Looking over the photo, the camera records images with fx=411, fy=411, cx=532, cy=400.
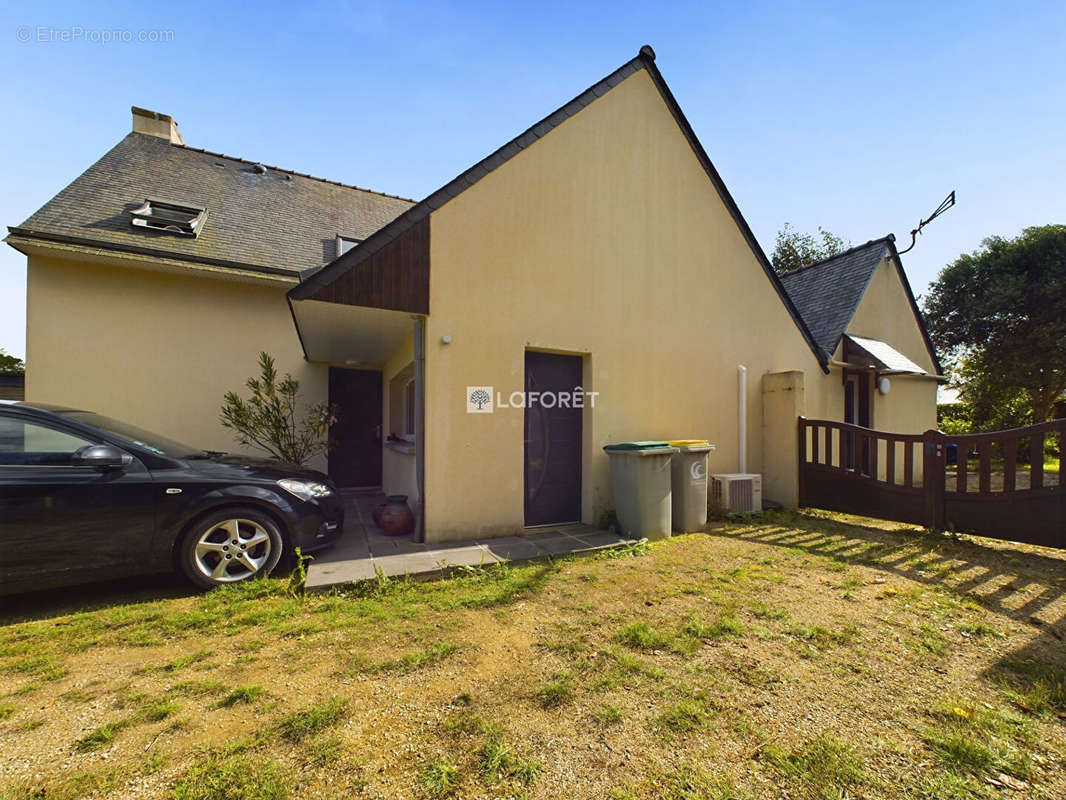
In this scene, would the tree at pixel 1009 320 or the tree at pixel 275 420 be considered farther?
the tree at pixel 1009 320

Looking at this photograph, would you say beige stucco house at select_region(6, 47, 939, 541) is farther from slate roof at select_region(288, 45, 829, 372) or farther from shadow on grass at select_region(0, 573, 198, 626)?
shadow on grass at select_region(0, 573, 198, 626)

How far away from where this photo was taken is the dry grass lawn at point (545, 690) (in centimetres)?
181

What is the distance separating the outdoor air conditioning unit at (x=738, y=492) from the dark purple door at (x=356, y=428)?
7418 millimetres

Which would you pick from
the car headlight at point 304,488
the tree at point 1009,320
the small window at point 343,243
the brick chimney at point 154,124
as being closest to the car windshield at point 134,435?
the car headlight at point 304,488

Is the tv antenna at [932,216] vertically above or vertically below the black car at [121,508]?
above

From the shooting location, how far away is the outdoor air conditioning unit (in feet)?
22.6

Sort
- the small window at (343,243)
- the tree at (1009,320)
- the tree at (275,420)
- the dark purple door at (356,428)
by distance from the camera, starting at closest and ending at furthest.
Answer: the tree at (275,420) < the dark purple door at (356,428) < the small window at (343,243) < the tree at (1009,320)

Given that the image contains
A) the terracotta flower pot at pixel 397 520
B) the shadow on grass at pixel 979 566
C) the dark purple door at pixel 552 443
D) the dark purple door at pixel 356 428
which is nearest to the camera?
the shadow on grass at pixel 979 566

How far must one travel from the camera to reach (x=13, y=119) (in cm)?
530

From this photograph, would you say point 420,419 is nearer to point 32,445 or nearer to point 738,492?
point 32,445

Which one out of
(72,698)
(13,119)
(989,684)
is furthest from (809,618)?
(13,119)

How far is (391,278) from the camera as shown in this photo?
4.84 m

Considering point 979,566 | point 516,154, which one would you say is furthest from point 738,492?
point 516,154

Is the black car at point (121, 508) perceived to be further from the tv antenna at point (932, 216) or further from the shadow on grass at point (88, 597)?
the tv antenna at point (932, 216)
